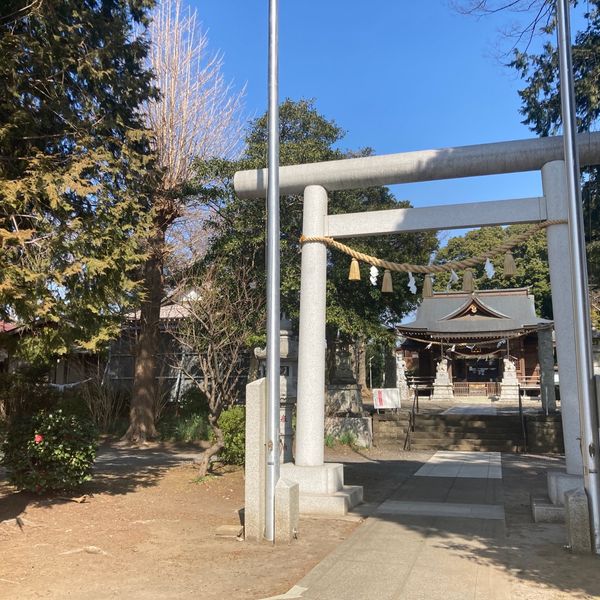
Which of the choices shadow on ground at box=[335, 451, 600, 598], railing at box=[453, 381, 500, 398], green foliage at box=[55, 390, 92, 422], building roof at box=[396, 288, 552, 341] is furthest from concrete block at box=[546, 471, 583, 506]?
railing at box=[453, 381, 500, 398]

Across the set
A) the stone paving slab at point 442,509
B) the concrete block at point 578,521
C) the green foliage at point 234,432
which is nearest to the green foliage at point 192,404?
the green foliage at point 234,432

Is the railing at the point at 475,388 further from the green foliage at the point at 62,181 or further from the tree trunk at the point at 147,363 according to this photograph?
the green foliage at the point at 62,181

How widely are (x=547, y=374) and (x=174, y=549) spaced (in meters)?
15.1

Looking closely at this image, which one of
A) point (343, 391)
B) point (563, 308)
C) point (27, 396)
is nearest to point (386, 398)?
point (343, 391)

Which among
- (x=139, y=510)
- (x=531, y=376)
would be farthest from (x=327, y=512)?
(x=531, y=376)

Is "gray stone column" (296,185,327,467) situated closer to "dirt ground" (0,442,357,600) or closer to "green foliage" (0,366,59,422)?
"dirt ground" (0,442,357,600)

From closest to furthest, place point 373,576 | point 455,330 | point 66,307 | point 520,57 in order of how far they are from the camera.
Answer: point 373,576 → point 66,307 → point 520,57 → point 455,330

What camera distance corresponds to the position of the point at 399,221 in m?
8.12

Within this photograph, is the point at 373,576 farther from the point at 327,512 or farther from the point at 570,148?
the point at 570,148

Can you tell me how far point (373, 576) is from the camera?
15.9ft

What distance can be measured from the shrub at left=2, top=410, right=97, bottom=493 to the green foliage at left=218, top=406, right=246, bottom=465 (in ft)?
9.25

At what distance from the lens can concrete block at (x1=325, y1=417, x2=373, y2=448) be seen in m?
15.3

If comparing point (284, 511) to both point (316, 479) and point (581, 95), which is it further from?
point (581, 95)

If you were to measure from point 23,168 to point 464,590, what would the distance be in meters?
6.80
